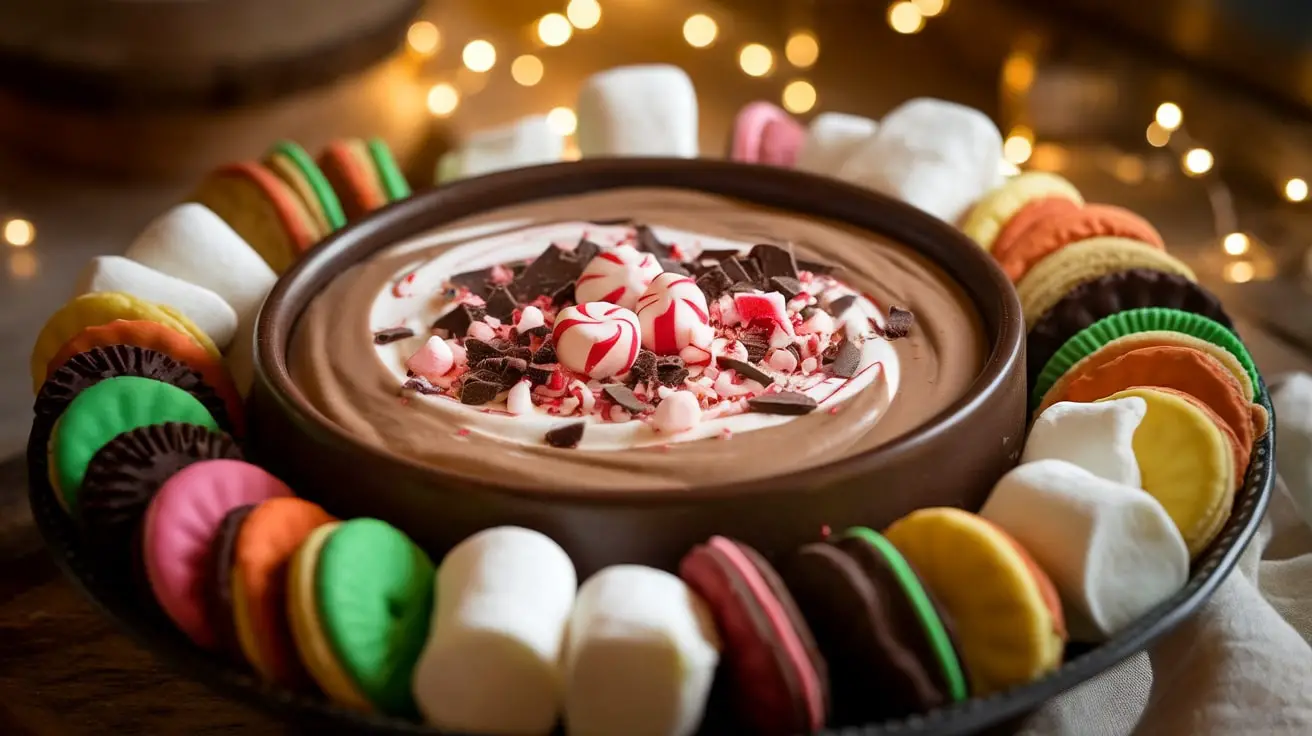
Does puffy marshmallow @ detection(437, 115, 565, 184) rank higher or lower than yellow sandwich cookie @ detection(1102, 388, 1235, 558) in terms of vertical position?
higher

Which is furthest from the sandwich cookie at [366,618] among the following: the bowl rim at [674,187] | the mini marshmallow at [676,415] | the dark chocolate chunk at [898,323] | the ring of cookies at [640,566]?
the dark chocolate chunk at [898,323]

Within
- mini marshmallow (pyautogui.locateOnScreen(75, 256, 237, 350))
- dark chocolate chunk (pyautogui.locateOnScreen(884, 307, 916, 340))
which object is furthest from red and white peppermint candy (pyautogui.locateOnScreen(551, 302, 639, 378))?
mini marshmallow (pyautogui.locateOnScreen(75, 256, 237, 350))

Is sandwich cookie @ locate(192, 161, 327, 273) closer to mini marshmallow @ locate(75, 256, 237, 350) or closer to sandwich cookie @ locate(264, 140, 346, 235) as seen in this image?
sandwich cookie @ locate(264, 140, 346, 235)

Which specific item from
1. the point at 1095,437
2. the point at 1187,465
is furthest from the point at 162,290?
the point at 1187,465

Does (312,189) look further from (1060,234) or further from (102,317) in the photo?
(1060,234)

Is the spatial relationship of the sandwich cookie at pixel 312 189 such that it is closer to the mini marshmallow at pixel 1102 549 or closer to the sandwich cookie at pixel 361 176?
the sandwich cookie at pixel 361 176

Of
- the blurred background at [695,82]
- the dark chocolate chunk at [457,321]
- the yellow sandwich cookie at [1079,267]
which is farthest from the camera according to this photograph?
the blurred background at [695,82]

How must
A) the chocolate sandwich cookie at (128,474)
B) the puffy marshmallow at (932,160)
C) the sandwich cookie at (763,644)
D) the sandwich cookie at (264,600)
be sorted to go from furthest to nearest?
the puffy marshmallow at (932,160) < the chocolate sandwich cookie at (128,474) < the sandwich cookie at (264,600) < the sandwich cookie at (763,644)
